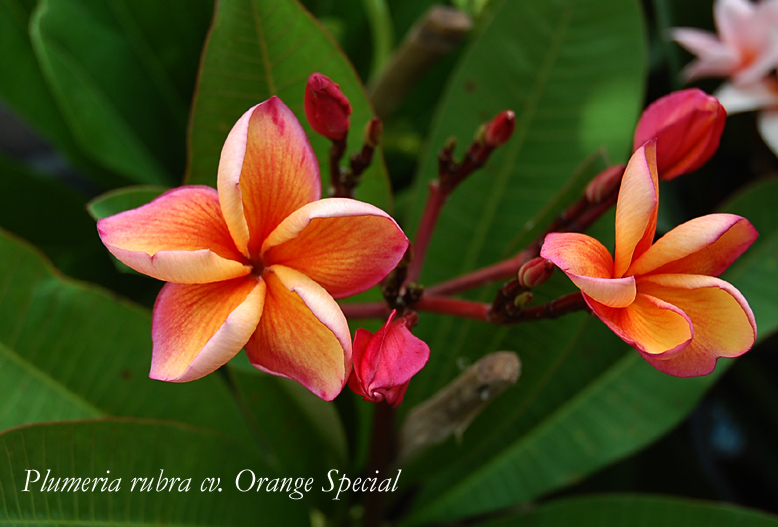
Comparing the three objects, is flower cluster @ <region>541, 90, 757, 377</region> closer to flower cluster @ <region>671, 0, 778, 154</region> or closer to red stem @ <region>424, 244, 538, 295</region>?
red stem @ <region>424, 244, 538, 295</region>

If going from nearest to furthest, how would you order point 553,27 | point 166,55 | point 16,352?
point 16,352, point 553,27, point 166,55

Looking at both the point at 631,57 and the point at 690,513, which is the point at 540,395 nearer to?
the point at 690,513

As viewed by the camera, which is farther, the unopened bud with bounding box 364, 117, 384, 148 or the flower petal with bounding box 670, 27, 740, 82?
the flower petal with bounding box 670, 27, 740, 82

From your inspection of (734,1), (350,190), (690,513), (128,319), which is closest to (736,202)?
(734,1)

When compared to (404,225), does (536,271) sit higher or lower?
higher

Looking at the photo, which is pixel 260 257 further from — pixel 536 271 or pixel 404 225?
pixel 404 225

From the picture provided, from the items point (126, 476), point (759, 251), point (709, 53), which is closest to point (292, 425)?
point (126, 476)

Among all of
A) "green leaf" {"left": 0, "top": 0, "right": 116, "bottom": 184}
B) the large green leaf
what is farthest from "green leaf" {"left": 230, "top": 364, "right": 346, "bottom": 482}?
"green leaf" {"left": 0, "top": 0, "right": 116, "bottom": 184}
